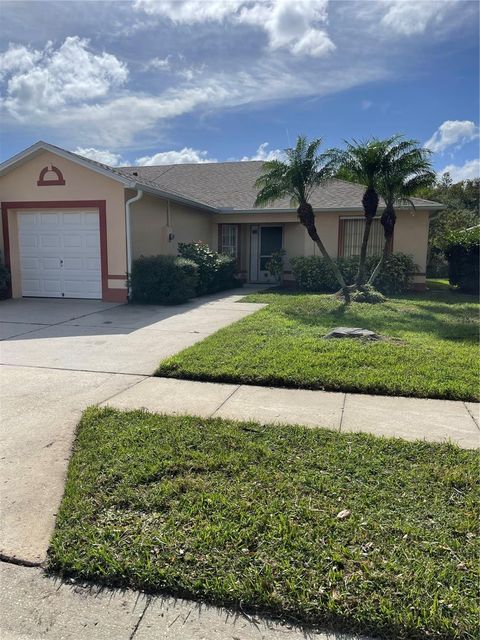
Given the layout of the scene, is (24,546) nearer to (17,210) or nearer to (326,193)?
(17,210)

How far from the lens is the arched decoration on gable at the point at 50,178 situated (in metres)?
12.6

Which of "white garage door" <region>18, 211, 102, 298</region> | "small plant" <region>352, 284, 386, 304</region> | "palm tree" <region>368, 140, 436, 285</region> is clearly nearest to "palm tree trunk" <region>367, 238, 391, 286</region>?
"palm tree" <region>368, 140, 436, 285</region>

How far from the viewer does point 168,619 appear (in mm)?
2221

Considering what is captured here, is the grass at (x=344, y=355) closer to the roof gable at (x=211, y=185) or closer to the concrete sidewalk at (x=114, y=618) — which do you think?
the concrete sidewalk at (x=114, y=618)

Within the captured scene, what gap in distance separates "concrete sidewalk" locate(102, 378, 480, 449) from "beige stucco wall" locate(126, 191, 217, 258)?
329 inches

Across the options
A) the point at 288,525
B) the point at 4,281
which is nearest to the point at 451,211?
the point at 4,281

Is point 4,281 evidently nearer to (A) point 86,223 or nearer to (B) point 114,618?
(A) point 86,223

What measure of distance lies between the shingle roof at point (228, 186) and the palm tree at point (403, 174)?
2081 mm

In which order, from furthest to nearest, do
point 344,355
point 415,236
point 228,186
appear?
point 228,186
point 415,236
point 344,355

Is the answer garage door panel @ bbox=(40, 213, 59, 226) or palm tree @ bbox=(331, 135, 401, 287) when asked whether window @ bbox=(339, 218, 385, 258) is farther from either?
garage door panel @ bbox=(40, 213, 59, 226)

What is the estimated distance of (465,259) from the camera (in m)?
15.5

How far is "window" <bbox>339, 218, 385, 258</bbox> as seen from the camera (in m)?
16.7

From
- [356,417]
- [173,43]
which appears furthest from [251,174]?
[356,417]

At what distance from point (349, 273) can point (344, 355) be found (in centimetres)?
970
